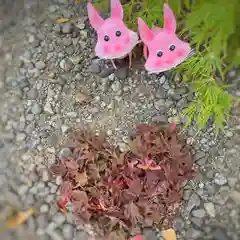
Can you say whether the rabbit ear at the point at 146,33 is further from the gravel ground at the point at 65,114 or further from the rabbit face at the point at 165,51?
the gravel ground at the point at 65,114

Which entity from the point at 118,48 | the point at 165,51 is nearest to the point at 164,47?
the point at 165,51

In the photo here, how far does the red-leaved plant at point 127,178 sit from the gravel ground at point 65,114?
0.10 feet

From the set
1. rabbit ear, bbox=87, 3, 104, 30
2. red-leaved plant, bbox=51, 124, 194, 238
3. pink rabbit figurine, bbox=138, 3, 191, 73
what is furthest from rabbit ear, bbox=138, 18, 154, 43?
red-leaved plant, bbox=51, 124, 194, 238

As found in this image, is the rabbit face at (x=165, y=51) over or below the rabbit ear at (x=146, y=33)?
below

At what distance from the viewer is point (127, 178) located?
1.21 metres

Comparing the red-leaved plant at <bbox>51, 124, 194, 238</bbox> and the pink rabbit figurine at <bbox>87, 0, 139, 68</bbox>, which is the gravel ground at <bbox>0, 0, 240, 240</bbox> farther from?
the pink rabbit figurine at <bbox>87, 0, 139, 68</bbox>

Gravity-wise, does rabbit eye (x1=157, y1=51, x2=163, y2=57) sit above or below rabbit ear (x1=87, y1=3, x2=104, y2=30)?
below

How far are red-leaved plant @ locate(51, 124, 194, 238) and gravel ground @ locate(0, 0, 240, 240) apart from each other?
30 millimetres

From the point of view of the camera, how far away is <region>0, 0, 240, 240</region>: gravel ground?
121cm

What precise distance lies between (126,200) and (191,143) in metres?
0.21

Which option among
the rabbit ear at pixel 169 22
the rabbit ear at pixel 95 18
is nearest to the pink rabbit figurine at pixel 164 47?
the rabbit ear at pixel 169 22

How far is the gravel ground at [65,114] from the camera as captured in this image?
1.21m

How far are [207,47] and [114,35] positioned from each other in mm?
227

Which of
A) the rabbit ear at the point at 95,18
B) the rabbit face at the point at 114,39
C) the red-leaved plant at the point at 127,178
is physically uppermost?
the rabbit ear at the point at 95,18
